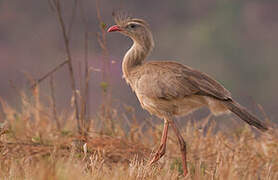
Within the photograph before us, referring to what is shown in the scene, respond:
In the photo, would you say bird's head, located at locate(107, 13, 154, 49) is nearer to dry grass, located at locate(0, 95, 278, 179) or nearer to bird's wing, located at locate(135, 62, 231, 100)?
bird's wing, located at locate(135, 62, 231, 100)

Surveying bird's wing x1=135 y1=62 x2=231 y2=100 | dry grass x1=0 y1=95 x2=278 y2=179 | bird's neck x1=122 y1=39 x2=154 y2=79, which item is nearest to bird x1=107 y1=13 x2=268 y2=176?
bird's wing x1=135 y1=62 x2=231 y2=100

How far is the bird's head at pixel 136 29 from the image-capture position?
4.05 meters

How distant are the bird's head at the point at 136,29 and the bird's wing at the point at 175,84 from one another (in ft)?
1.27

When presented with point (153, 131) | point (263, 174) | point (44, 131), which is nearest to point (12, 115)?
point (44, 131)

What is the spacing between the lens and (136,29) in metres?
4.06

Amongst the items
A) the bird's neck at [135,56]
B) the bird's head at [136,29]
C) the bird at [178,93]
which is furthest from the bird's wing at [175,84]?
the bird's head at [136,29]

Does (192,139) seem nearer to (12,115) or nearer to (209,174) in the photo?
(209,174)

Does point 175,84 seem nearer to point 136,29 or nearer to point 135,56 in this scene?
point 135,56

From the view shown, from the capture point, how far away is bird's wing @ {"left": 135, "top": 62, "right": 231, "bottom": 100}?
11.7ft

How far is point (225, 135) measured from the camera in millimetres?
4809

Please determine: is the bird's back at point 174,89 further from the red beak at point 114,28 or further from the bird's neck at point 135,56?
the red beak at point 114,28

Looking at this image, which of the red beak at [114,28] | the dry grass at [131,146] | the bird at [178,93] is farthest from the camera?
the red beak at [114,28]

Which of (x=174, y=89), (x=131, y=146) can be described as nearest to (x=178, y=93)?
(x=174, y=89)

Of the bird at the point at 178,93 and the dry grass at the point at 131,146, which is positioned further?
the dry grass at the point at 131,146
